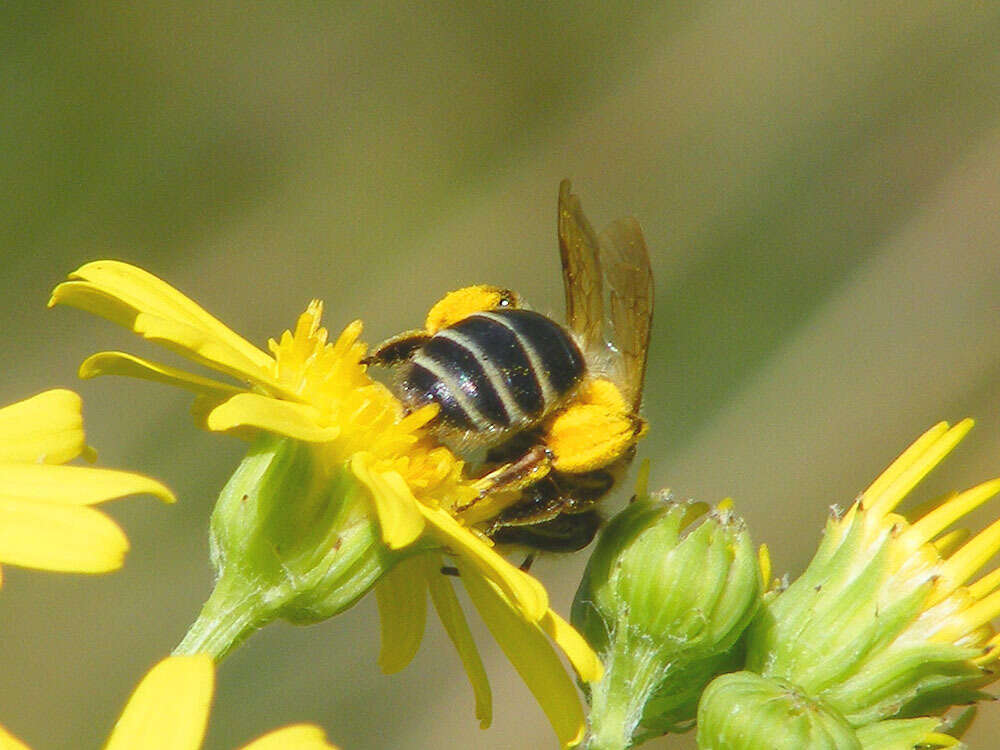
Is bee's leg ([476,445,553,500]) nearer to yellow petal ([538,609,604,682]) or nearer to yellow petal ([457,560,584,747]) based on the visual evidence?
yellow petal ([457,560,584,747])

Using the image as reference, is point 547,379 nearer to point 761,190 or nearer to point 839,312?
point 839,312

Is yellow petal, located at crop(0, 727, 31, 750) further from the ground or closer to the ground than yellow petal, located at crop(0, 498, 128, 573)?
closer to the ground

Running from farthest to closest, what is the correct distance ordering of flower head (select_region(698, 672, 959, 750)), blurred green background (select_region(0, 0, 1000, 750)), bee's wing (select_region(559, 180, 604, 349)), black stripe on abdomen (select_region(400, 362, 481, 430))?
blurred green background (select_region(0, 0, 1000, 750))
bee's wing (select_region(559, 180, 604, 349))
black stripe on abdomen (select_region(400, 362, 481, 430))
flower head (select_region(698, 672, 959, 750))

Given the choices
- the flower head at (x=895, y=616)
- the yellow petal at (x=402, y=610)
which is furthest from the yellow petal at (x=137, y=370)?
the flower head at (x=895, y=616)

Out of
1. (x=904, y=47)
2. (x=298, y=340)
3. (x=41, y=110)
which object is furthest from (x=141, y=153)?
(x=298, y=340)

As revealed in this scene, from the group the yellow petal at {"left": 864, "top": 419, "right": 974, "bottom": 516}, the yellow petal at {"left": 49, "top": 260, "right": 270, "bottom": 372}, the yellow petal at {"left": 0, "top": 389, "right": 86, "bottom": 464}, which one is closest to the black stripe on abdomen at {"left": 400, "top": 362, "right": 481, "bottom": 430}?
the yellow petal at {"left": 49, "top": 260, "right": 270, "bottom": 372}

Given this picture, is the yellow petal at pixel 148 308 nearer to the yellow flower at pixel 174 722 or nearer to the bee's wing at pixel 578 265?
the yellow flower at pixel 174 722
